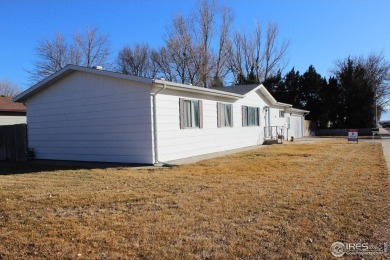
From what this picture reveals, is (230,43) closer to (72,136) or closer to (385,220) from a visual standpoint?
(72,136)

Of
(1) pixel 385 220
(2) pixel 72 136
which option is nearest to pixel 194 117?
(2) pixel 72 136

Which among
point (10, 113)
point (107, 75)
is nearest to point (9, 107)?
point (10, 113)

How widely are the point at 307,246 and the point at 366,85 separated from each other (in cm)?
3563

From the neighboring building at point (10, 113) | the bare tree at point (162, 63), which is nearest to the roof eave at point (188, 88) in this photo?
the neighboring building at point (10, 113)

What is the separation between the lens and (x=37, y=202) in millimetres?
6332

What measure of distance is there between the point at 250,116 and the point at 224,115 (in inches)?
137

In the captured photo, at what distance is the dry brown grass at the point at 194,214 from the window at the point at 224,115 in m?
6.53

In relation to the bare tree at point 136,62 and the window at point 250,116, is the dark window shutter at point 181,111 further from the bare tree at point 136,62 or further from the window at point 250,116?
the bare tree at point 136,62

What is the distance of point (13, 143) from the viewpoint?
49.0ft

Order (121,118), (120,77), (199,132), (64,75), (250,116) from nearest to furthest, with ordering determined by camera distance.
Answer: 1. (120,77)
2. (121,118)
3. (64,75)
4. (199,132)
5. (250,116)

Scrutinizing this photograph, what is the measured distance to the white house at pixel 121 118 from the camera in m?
11.6

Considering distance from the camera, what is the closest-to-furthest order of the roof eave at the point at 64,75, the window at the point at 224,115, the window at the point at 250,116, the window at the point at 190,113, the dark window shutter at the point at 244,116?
1. the roof eave at the point at 64,75
2. the window at the point at 190,113
3. the window at the point at 224,115
4. the dark window shutter at the point at 244,116
5. the window at the point at 250,116

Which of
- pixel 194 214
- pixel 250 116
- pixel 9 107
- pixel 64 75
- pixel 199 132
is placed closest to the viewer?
pixel 194 214

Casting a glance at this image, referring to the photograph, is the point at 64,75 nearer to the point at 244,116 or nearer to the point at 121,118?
the point at 121,118
